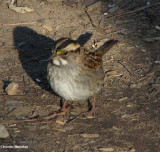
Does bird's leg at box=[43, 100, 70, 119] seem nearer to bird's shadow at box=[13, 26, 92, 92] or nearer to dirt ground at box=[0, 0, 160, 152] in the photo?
dirt ground at box=[0, 0, 160, 152]

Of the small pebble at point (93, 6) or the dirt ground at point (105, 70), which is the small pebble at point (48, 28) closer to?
the dirt ground at point (105, 70)

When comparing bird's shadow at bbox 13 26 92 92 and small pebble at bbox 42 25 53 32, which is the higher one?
small pebble at bbox 42 25 53 32

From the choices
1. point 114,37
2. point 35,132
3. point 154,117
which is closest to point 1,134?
point 35,132

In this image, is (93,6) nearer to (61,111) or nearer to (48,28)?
(48,28)

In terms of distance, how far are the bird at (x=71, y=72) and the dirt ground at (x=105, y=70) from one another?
1.47 ft

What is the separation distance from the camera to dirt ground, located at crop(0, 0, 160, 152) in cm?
548

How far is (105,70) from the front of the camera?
7320mm

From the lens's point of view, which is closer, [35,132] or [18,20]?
[35,132]

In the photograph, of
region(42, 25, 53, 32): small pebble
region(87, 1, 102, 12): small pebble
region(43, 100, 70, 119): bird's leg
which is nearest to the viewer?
region(43, 100, 70, 119): bird's leg

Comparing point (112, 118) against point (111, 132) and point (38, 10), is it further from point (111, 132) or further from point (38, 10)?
point (38, 10)

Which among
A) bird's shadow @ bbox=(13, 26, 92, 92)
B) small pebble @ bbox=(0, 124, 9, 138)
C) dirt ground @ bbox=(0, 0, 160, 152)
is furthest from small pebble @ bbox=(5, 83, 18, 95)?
small pebble @ bbox=(0, 124, 9, 138)

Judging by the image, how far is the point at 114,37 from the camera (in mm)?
8078

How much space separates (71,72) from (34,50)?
2.22 m

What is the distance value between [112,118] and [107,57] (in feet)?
6.34
